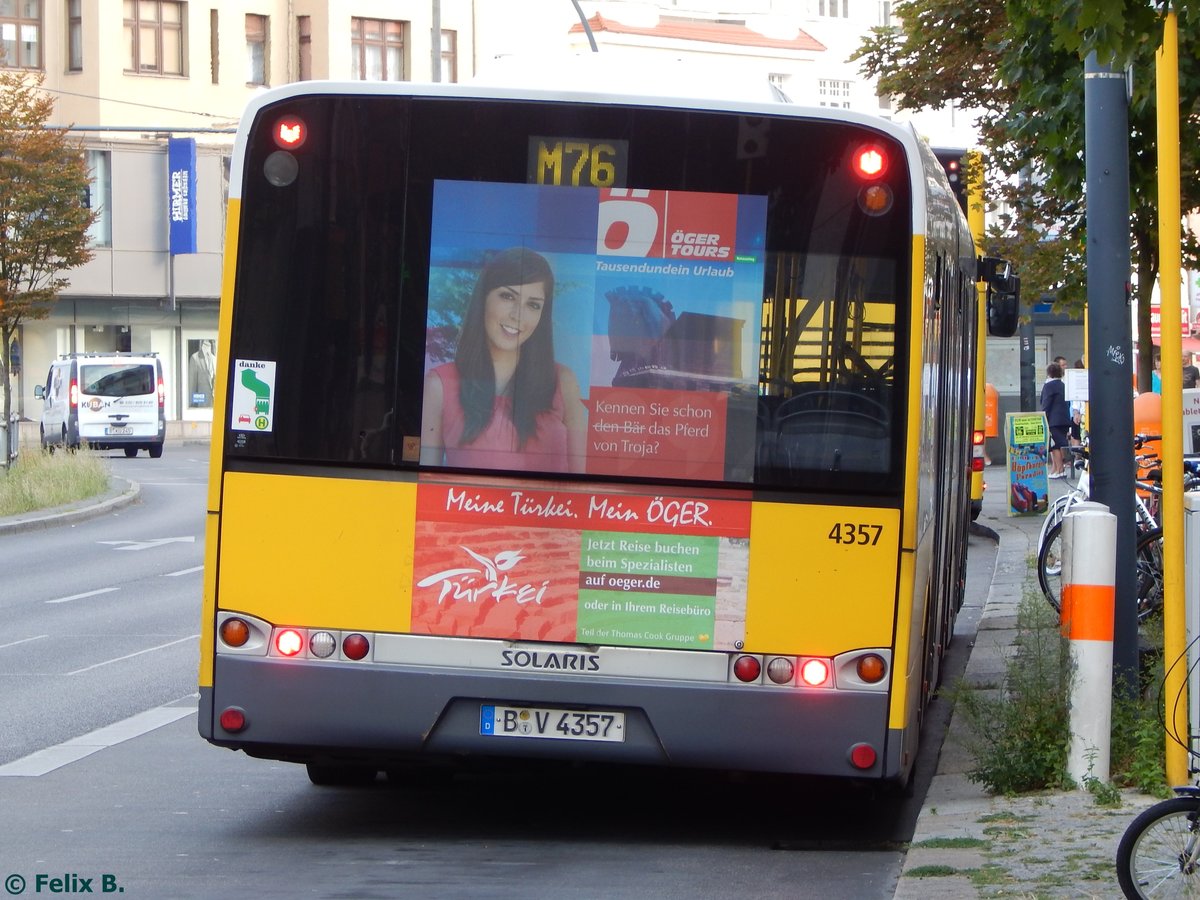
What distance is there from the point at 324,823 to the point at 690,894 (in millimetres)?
1994

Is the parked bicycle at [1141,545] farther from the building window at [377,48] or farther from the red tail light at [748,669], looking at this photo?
the building window at [377,48]

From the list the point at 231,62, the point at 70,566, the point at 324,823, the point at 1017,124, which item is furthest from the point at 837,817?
the point at 231,62

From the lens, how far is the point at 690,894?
6.86 meters

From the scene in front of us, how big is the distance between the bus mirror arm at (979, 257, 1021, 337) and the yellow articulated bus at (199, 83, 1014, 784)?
733cm

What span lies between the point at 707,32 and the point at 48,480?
62176 millimetres

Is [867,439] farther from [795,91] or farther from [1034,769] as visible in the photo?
[795,91]

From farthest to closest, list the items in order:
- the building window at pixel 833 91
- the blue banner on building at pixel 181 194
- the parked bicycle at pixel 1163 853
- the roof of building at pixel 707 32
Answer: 1. the building window at pixel 833 91
2. the roof of building at pixel 707 32
3. the blue banner on building at pixel 181 194
4. the parked bicycle at pixel 1163 853

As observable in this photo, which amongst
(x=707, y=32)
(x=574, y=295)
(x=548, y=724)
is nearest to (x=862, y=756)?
(x=548, y=724)

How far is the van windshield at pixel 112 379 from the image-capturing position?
4509 centimetres

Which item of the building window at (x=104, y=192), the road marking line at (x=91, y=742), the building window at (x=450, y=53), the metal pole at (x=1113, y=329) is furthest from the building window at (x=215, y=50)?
the metal pole at (x=1113, y=329)

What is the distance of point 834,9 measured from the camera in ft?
322

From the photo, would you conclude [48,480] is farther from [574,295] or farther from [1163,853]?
[1163,853]

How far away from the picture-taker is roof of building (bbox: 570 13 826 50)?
8450 centimetres

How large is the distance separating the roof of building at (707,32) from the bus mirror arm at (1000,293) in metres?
70.1
